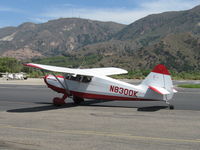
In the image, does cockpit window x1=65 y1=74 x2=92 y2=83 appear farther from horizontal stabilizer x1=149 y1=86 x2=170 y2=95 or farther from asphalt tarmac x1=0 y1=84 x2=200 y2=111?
horizontal stabilizer x1=149 y1=86 x2=170 y2=95

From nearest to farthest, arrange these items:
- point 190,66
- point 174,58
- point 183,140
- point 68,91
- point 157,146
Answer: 1. point 157,146
2. point 183,140
3. point 68,91
4. point 190,66
5. point 174,58

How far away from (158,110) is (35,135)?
24.4 ft

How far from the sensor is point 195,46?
169875mm

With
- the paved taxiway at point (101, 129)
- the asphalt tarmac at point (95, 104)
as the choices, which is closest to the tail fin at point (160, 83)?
the paved taxiway at point (101, 129)

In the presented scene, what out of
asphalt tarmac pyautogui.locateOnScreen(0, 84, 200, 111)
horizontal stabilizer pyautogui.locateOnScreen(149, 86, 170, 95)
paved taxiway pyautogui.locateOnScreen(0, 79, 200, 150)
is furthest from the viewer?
→ asphalt tarmac pyautogui.locateOnScreen(0, 84, 200, 111)

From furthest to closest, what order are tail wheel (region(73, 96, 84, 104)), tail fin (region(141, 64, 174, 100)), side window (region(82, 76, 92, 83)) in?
tail wheel (region(73, 96, 84, 104)), side window (region(82, 76, 92, 83)), tail fin (region(141, 64, 174, 100))

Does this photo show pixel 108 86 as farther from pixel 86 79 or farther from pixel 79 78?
pixel 79 78

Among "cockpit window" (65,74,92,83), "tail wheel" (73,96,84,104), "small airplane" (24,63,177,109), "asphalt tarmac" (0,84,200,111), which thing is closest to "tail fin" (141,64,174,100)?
"small airplane" (24,63,177,109)

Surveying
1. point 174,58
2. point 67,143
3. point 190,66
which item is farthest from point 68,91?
point 174,58

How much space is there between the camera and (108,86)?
16656 mm

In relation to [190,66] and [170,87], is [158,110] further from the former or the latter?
[190,66]

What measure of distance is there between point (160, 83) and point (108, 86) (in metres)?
2.83

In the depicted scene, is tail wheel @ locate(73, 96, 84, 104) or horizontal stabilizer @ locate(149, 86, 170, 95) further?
tail wheel @ locate(73, 96, 84, 104)

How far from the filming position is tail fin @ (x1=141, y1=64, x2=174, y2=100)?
49.8ft
